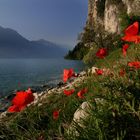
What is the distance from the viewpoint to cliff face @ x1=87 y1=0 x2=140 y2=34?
72.8 metres

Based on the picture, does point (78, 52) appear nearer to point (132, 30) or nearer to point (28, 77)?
point (28, 77)

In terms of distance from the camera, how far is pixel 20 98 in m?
4.05

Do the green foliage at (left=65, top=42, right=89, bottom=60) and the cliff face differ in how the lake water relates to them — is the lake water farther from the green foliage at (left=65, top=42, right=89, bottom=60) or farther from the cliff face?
the green foliage at (left=65, top=42, right=89, bottom=60)

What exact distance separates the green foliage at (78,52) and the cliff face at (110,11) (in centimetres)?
801

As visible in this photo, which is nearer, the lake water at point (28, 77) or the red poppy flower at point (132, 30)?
the red poppy flower at point (132, 30)

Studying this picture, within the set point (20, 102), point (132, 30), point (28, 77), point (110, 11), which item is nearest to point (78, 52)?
point (110, 11)

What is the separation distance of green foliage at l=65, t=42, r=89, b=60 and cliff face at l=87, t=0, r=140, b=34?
8.01 meters

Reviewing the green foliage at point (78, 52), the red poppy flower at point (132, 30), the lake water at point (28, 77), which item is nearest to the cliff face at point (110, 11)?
the green foliage at point (78, 52)

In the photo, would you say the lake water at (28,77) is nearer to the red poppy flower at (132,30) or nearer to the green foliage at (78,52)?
the red poppy flower at (132,30)

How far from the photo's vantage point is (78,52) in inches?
4663

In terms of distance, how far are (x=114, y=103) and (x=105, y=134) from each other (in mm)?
602

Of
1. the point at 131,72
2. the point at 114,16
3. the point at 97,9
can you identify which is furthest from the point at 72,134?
the point at 97,9

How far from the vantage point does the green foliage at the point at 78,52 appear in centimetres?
11104

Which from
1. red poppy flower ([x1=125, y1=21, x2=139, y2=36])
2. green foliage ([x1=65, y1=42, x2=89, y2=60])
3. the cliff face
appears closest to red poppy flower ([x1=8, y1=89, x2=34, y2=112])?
red poppy flower ([x1=125, y1=21, x2=139, y2=36])
